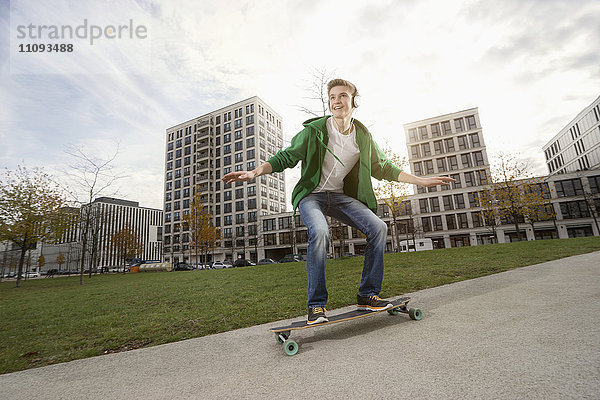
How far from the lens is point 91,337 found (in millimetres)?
4133

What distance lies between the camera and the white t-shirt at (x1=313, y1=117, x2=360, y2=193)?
11.8 feet

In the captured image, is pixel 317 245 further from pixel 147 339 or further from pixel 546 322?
pixel 147 339

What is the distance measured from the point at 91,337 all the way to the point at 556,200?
64.0m

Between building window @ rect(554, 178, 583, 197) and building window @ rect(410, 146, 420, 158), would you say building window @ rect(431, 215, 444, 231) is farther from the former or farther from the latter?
A: building window @ rect(554, 178, 583, 197)

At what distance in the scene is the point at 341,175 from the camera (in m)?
3.66

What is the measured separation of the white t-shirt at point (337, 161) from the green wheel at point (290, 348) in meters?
1.76

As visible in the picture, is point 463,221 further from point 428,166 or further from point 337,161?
point 337,161

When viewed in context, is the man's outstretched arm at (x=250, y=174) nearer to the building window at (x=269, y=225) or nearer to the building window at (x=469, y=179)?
the building window at (x=469, y=179)

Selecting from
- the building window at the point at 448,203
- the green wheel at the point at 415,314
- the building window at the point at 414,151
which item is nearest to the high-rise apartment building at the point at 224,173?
the building window at the point at 414,151

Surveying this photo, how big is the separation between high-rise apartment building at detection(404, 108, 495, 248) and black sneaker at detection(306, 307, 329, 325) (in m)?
52.0

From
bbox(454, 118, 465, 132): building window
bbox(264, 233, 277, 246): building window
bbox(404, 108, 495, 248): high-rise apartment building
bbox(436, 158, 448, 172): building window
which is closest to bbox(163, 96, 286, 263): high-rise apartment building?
bbox(264, 233, 277, 246): building window

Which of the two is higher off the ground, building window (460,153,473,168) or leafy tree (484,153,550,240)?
building window (460,153,473,168)

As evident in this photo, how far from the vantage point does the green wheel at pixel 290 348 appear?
96.0 inches

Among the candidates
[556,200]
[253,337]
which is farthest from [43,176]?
[556,200]
